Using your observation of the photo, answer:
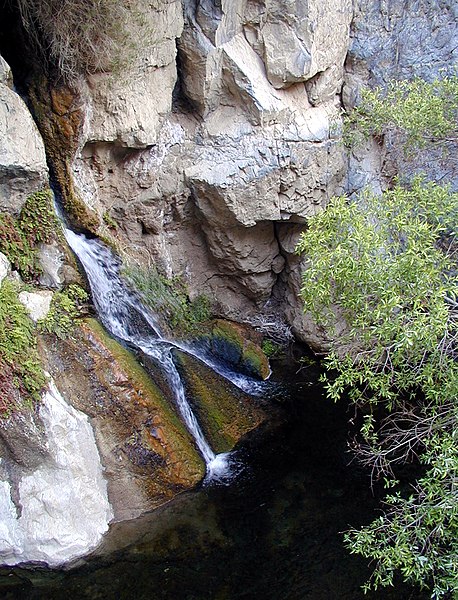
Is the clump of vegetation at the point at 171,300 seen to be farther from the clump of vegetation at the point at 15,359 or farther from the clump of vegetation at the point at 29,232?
the clump of vegetation at the point at 15,359

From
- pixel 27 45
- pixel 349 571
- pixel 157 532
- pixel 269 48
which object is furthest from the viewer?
pixel 269 48

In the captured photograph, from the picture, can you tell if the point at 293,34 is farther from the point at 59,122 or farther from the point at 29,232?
the point at 29,232

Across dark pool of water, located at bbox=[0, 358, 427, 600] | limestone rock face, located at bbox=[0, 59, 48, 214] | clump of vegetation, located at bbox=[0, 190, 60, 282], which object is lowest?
dark pool of water, located at bbox=[0, 358, 427, 600]

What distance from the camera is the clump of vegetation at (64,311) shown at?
23.2 ft

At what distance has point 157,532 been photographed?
6.74 m

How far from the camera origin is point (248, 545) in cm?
657

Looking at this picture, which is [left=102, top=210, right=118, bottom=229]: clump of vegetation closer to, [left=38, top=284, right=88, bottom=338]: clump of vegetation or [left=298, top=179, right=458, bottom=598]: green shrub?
[left=38, top=284, right=88, bottom=338]: clump of vegetation

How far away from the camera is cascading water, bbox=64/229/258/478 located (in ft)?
26.3

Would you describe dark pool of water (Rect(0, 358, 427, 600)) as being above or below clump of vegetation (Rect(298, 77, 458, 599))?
below

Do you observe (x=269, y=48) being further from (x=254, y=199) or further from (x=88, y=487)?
(x=88, y=487)

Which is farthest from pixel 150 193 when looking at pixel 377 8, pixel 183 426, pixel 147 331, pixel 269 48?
pixel 377 8

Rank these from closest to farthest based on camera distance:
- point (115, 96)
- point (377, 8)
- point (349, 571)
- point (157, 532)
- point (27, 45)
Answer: point (349, 571)
point (157, 532)
point (27, 45)
point (115, 96)
point (377, 8)

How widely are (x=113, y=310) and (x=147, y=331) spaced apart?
0.69m

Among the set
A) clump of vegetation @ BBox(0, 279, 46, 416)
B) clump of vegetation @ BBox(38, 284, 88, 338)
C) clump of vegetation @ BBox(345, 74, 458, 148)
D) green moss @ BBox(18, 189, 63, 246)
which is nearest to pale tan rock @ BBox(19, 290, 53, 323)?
clump of vegetation @ BBox(38, 284, 88, 338)
